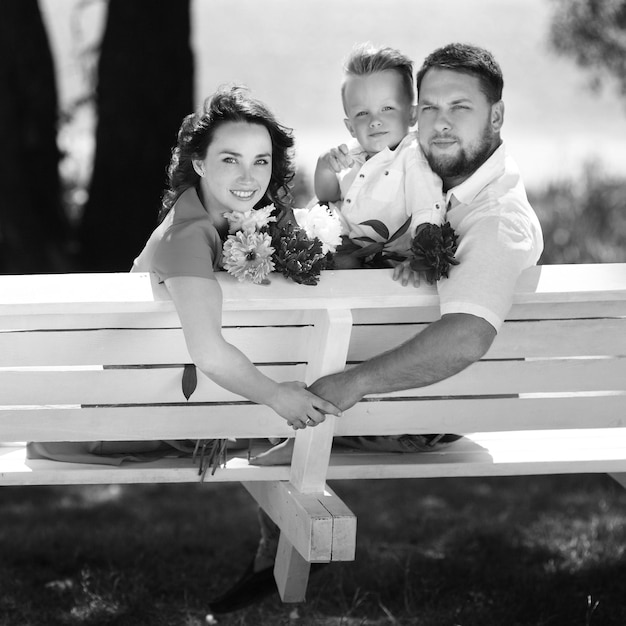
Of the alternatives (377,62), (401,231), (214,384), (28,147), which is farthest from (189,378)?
(28,147)

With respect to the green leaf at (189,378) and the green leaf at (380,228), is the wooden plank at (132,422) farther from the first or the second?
the green leaf at (380,228)

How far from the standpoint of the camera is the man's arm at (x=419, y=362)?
268 cm

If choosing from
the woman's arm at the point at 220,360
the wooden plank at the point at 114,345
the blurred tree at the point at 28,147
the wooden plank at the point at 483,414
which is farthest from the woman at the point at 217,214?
the blurred tree at the point at 28,147

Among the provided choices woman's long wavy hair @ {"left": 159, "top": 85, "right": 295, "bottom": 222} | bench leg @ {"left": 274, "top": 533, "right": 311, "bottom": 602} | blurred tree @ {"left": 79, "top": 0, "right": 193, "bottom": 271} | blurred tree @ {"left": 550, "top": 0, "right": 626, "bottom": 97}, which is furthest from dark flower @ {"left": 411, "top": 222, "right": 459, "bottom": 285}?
blurred tree @ {"left": 550, "top": 0, "right": 626, "bottom": 97}

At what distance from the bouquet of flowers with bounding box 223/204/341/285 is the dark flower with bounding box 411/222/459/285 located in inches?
9.5

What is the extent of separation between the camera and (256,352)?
279cm

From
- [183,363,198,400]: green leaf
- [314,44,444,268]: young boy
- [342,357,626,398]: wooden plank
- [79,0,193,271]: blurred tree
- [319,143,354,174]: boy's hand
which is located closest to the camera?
[183,363,198,400]: green leaf

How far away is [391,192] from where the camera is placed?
3.23m

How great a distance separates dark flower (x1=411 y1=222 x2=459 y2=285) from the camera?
2699 mm

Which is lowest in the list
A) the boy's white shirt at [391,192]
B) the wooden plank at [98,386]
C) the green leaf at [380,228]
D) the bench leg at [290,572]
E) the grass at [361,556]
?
the grass at [361,556]

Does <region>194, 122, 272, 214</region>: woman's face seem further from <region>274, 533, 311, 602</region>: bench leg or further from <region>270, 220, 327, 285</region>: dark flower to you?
<region>274, 533, 311, 602</region>: bench leg

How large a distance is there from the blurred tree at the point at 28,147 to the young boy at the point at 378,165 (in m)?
3.47

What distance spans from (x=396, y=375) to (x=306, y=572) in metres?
0.74

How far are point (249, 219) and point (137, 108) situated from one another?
11.2ft
